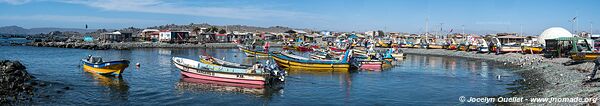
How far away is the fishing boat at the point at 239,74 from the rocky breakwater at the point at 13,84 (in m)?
7.26

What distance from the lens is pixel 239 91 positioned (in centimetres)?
2088

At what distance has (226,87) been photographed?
2200cm

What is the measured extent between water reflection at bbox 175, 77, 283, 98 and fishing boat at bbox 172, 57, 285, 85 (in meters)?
0.29

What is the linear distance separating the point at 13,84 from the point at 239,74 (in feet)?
30.7

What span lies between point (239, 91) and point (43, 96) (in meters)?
7.54

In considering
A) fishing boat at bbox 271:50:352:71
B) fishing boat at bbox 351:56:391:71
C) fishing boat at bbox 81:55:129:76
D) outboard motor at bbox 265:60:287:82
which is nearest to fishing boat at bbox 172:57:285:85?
outboard motor at bbox 265:60:287:82

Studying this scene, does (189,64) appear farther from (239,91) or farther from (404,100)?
(404,100)

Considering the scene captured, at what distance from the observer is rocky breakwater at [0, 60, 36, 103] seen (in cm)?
1750

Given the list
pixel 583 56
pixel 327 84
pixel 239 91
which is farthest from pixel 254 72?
pixel 583 56

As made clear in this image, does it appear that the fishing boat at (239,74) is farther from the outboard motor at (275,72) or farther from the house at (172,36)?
the house at (172,36)

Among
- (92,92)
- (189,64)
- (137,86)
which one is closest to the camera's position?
A: (92,92)

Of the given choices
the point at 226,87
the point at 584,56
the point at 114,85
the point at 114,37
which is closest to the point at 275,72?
the point at 226,87

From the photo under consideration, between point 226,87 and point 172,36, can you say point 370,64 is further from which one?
point 172,36

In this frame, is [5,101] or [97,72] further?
[97,72]
